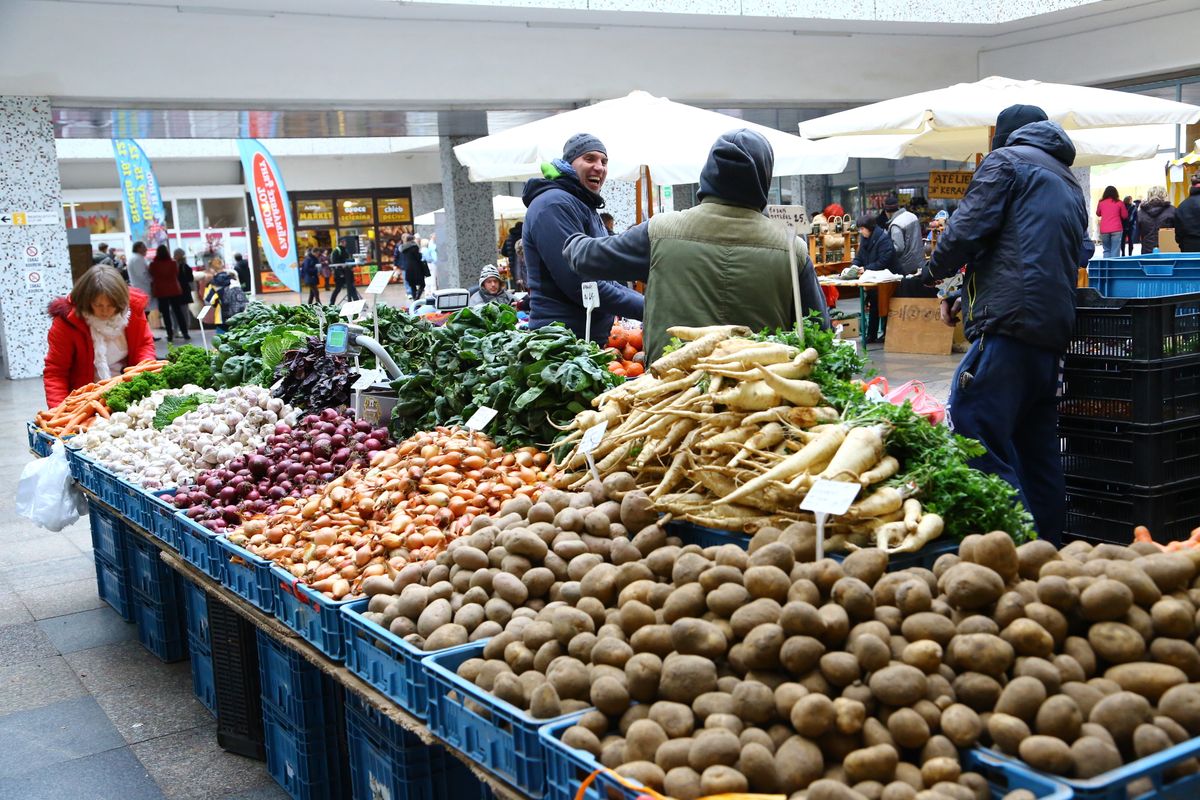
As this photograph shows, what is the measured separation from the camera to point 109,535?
19.6 ft

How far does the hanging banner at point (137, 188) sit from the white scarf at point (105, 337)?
44.9 feet

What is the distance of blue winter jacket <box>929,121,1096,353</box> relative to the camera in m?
4.44

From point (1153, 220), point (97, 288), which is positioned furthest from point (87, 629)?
point (1153, 220)

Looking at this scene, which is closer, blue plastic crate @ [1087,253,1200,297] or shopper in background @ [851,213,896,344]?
blue plastic crate @ [1087,253,1200,297]

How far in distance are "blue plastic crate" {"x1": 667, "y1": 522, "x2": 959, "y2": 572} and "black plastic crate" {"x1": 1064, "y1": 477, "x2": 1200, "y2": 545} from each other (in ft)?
6.81

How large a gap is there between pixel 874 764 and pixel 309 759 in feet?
7.62

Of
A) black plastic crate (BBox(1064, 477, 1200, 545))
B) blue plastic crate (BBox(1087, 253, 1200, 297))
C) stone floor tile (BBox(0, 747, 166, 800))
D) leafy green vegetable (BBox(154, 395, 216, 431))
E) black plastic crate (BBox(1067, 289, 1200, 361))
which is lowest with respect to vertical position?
stone floor tile (BBox(0, 747, 166, 800))

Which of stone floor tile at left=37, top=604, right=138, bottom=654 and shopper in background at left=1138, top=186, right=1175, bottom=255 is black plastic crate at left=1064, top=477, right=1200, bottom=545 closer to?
stone floor tile at left=37, top=604, right=138, bottom=654

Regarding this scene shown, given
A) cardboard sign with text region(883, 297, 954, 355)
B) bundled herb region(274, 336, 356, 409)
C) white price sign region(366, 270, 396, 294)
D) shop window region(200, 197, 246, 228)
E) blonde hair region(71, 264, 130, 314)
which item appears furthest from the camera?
shop window region(200, 197, 246, 228)

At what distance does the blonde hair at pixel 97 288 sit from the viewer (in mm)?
6949

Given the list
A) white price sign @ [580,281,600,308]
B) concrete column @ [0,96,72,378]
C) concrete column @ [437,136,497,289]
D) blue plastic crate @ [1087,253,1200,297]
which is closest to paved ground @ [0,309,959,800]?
white price sign @ [580,281,600,308]

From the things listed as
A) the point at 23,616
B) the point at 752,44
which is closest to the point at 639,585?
the point at 23,616

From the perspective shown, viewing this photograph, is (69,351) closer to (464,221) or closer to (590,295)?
(590,295)

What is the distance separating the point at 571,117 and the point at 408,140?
19088 mm
